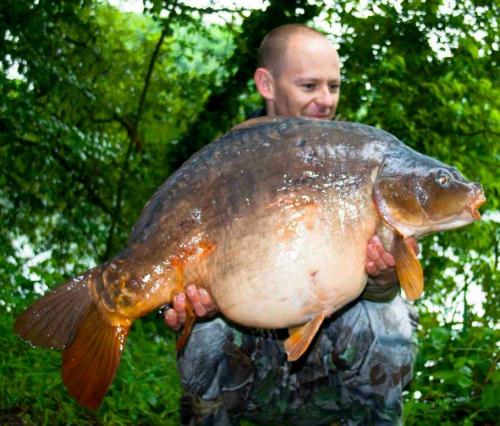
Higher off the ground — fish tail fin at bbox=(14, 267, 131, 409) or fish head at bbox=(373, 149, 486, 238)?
fish head at bbox=(373, 149, 486, 238)

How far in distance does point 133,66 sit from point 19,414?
2655 mm

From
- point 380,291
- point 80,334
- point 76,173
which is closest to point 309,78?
point 380,291

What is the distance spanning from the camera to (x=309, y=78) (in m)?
2.75

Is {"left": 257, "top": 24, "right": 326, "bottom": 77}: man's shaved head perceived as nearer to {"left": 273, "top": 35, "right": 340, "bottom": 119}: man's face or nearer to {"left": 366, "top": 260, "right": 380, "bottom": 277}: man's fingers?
{"left": 273, "top": 35, "right": 340, "bottom": 119}: man's face

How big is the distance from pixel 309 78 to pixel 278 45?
197mm

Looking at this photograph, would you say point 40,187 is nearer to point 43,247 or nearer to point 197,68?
point 43,247

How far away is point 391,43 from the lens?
4570mm

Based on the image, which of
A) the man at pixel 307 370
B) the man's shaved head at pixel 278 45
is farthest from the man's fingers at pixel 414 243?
the man's shaved head at pixel 278 45

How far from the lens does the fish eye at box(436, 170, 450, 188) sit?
1962mm

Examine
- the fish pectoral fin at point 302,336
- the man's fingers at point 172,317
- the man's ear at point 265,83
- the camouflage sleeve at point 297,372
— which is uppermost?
the man's ear at point 265,83

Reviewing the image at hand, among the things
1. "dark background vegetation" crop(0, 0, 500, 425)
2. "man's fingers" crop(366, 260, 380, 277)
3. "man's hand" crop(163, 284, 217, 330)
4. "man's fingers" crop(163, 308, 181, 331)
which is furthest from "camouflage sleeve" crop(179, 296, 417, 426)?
"dark background vegetation" crop(0, 0, 500, 425)

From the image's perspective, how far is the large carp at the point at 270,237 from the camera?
6.47ft

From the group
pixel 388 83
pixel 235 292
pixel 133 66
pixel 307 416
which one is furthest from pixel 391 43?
pixel 235 292

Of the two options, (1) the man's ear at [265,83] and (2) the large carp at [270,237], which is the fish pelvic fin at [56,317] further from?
(1) the man's ear at [265,83]
